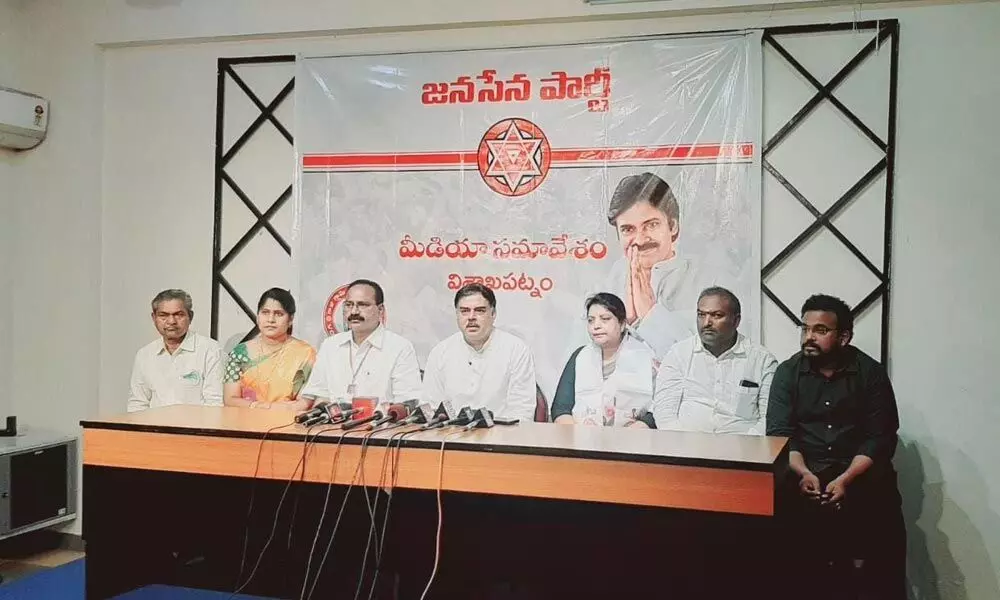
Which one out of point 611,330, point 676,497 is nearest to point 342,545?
point 676,497

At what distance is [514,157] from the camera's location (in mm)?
3979

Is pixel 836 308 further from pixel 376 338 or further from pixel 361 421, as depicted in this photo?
pixel 376 338

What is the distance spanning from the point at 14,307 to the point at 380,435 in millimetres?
3110

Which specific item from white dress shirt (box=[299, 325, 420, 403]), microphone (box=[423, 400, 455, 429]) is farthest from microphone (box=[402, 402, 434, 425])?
white dress shirt (box=[299, 325, 420, 403])

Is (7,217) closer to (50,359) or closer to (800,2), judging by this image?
(50,359)

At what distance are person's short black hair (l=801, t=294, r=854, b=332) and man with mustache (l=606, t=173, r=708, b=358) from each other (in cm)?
47

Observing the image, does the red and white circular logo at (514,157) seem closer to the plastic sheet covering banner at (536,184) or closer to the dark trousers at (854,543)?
the plastic sheet covering banner at (536,184)

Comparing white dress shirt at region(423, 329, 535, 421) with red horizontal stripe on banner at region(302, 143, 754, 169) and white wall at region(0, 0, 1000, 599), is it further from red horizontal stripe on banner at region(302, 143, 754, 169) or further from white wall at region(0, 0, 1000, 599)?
white wall at region(0, 0, 1000, 599)

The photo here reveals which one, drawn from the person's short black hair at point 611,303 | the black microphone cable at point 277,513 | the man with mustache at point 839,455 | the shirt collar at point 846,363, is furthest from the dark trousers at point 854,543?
the black microphone cable at point 277,513

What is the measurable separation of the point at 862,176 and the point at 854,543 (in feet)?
4.92

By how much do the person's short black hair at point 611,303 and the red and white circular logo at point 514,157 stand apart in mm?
578

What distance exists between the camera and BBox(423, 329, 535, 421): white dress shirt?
3.93 meters

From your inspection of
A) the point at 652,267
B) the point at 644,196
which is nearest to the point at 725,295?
the point at 652,267

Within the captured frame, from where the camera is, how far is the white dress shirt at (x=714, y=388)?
363 centimetres
